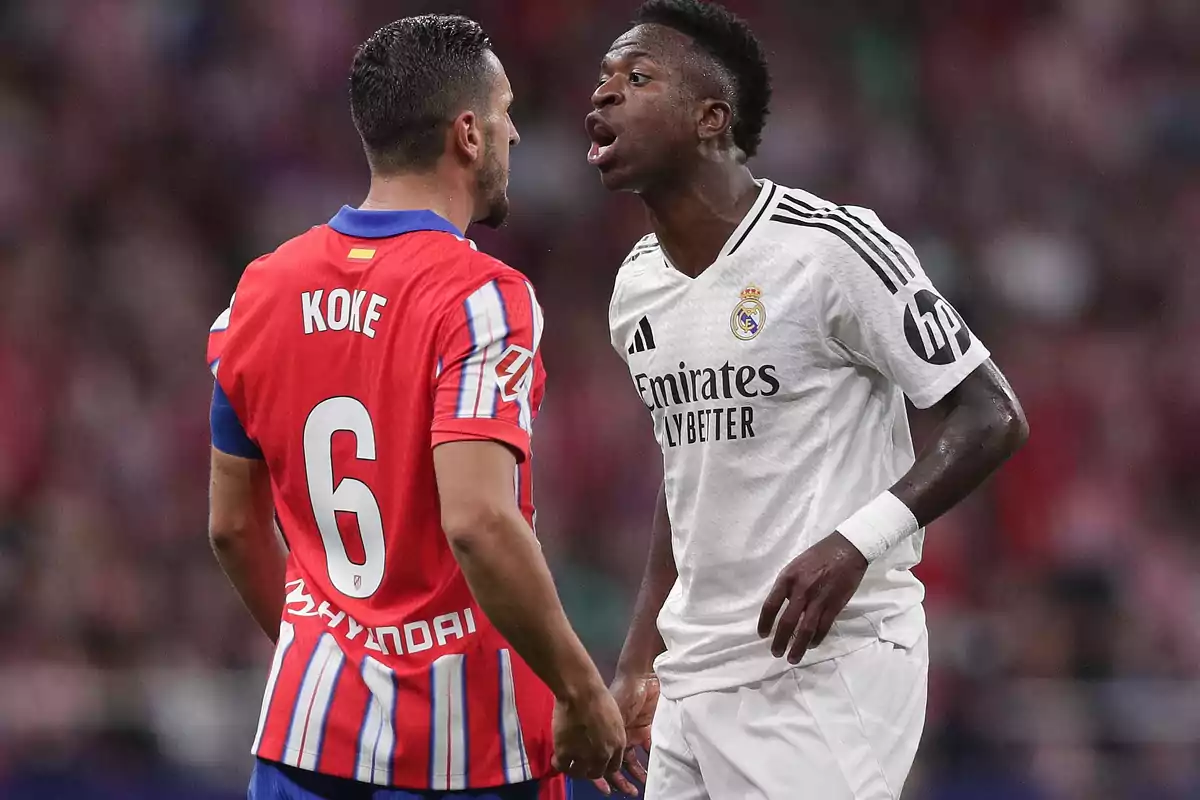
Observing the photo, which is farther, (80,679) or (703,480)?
(80,679)

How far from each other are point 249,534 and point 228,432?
23 centimetres

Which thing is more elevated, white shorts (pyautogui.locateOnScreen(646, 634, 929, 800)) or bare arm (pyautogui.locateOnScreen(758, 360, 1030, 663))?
bare arm (pyautogui.locateOnScreen(758, 360, 1030, 663))

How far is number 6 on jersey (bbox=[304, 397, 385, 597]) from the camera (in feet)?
9.88

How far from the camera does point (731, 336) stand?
3.39 metres

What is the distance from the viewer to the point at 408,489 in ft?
9.75

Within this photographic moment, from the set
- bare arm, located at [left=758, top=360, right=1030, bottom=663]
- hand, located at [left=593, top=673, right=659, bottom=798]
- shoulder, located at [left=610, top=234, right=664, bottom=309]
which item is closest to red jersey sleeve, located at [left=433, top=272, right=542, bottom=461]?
bare arm, located at [left=758, top=360, right=1030, bottom=663]

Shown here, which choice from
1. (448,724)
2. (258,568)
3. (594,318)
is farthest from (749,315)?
(594,318)

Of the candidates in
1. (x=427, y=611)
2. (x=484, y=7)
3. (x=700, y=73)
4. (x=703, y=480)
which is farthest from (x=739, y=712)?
(x=484, y=7)

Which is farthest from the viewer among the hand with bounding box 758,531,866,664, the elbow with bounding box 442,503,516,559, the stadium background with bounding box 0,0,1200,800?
the stadium background with bounding box 0,0,1200,800

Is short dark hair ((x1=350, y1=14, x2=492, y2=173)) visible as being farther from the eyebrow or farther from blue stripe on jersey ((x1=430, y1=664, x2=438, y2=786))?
blue stripe on jersey ((x1=430, y1=664, x2=438, y2=786))

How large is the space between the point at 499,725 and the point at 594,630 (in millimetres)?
4782

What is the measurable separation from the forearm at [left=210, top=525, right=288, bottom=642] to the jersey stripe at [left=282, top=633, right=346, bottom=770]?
1.00 ft

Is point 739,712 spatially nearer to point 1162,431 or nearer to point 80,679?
point 80,679

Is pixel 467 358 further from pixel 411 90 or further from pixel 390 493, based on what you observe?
pixel 411 90
